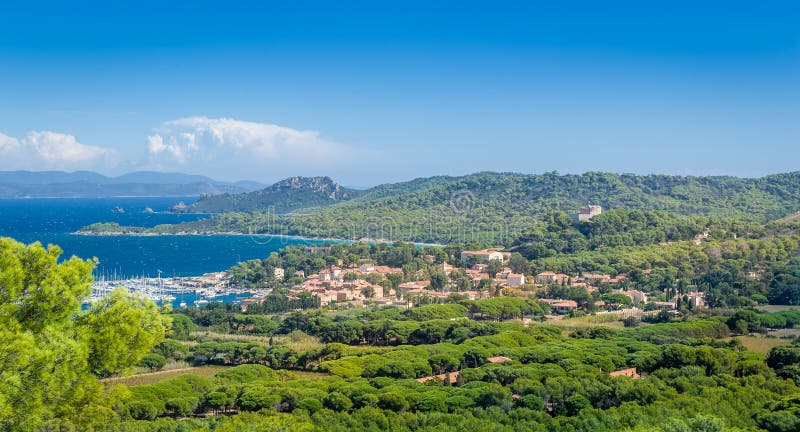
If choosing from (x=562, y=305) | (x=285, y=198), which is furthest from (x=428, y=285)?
(x=285, y=198)

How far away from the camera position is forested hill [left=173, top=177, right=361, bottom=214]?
134 m

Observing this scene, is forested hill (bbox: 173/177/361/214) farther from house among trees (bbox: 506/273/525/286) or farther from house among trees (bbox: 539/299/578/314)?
house among trees (bbox: 539/299/578/314)

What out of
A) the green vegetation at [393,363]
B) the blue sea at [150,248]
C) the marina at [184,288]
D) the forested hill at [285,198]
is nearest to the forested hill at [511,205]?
the blue sea at [150,248]

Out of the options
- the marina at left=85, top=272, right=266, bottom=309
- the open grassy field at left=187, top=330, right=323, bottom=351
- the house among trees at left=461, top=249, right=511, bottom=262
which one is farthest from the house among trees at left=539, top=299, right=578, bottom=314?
the marina at left=85, top=272, right=266, bottom=309

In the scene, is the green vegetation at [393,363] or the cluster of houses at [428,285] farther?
the cluster of houses at [428,285]

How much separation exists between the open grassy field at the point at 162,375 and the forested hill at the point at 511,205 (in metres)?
51.3

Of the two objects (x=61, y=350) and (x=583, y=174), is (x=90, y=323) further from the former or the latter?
(x=583, y=174)

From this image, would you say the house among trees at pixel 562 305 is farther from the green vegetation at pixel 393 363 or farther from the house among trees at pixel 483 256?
the house among trees at pixel 483 256

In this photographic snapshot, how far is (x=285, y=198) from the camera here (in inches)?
5468

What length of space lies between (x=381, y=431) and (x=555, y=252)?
145ft

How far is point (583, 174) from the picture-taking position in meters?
105

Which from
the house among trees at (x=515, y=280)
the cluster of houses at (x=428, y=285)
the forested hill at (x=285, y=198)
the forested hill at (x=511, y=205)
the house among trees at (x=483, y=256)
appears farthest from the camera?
the forested hill at (x=285, y=198)

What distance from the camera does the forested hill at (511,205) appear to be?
278 feet

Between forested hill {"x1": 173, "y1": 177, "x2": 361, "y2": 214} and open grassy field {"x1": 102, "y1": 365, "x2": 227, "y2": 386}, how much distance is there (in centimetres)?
10134
